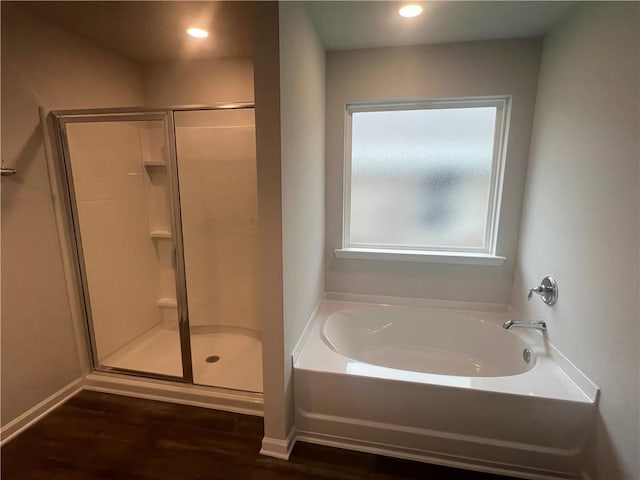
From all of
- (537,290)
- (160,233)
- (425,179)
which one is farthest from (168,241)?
(537,290)

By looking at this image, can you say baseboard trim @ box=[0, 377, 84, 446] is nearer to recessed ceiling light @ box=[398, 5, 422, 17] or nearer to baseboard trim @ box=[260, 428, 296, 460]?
baseboard trim @ box=[260, 428, 296, 460]

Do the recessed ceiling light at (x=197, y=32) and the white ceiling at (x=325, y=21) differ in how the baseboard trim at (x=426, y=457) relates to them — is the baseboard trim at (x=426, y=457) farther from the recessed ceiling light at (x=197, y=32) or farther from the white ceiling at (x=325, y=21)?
the recessed ceiling light at (x=197, y=32)

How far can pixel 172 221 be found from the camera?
1940 mm

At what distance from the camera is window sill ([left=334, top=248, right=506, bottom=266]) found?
2221 mm

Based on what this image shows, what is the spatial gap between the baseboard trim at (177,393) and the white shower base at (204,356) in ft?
0.21

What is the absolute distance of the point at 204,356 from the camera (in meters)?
2.41

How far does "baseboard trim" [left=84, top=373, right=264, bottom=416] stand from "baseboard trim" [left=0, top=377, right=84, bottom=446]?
0.27 ft

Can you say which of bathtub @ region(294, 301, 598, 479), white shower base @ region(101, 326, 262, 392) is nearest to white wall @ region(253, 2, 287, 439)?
bathtub @ region(294, 301, 598, 479)

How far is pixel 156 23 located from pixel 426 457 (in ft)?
9.12

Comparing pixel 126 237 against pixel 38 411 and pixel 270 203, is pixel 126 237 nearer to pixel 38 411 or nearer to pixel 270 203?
pixel 38 411

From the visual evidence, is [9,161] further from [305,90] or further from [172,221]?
[305,90]

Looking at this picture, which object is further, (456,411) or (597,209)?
(456,411)

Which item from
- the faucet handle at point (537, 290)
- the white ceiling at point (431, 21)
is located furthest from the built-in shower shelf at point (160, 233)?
the faucet handle at point (537, 290)

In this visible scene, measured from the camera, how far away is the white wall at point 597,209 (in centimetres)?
122
